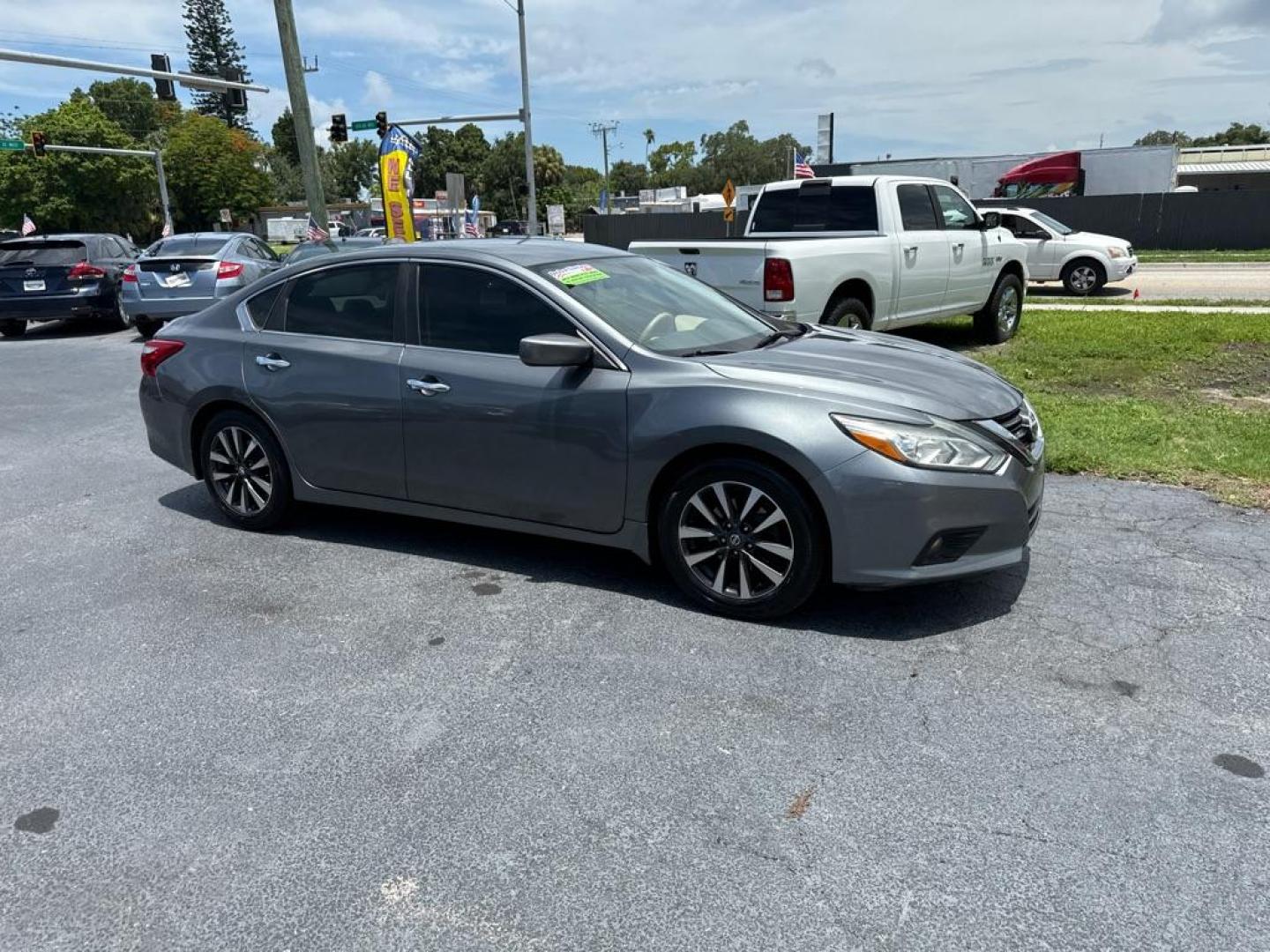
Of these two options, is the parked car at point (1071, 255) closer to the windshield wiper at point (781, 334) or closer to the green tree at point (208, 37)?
the windshield wiper at point (781, 334)

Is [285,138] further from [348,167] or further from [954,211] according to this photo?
[954,211]

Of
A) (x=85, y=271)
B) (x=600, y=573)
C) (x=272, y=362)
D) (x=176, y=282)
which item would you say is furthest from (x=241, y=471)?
(x=85, y=271)

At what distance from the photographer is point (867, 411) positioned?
3.85 meters

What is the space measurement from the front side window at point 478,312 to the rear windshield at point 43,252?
43.8 feet

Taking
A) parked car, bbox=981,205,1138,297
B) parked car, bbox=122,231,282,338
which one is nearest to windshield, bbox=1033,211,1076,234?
parked car, bbox=981,205,1138,297

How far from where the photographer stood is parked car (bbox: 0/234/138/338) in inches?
595

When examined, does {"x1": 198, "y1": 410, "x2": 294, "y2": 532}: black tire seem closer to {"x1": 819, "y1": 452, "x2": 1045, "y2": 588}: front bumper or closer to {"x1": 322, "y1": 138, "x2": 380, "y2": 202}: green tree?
{"x1": 819, "y1": 452, "x2": 1045, "y2": 588}: front bumper

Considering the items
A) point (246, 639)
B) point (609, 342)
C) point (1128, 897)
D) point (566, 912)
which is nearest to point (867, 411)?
point (609, 342)

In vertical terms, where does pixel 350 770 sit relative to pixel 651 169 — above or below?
below

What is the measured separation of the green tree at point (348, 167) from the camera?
12462 cm

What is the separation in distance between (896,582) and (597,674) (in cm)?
123

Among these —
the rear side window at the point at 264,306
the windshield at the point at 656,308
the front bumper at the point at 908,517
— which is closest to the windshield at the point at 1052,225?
the windshield at the point at 656,308

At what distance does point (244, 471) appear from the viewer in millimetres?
5375

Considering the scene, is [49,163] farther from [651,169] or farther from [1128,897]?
[651,169]
